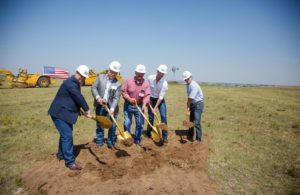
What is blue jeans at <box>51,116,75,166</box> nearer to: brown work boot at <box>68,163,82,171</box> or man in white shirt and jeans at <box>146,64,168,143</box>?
brown work boot at <box>68,163,82,171</box>

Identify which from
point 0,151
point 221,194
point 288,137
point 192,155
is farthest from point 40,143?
point 288,137

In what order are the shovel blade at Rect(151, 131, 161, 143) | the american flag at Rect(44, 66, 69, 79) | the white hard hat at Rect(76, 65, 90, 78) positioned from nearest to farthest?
1. the white hard hat at Rect(76, 65, 90, 78)
2. the shovel blade at Rect(151, 131, 161, 143)
3. the american flag at Rect(44, 66, 69, 79)

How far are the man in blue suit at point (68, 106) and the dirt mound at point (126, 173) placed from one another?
461mm

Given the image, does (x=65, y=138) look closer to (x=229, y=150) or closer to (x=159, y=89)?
(x=159, y=89)

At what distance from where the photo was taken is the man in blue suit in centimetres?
461

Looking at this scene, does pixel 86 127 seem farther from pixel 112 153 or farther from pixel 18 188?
pixel 18 188

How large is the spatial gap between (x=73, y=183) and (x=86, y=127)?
4.71 metres

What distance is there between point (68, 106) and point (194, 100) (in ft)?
11.4

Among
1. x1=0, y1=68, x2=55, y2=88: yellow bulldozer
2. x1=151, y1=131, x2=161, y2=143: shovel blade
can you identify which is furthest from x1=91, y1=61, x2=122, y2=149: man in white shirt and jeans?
x1=0, y1=68, x2=55, y2=88: yellow bulldozer


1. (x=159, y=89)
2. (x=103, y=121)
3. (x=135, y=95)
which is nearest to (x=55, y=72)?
(x=159, y=89)

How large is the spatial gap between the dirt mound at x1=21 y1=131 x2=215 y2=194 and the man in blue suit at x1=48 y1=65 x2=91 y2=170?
1.51ft

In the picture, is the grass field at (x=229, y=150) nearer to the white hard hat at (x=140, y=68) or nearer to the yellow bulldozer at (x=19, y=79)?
the white hard hat at (x=140, y=68)

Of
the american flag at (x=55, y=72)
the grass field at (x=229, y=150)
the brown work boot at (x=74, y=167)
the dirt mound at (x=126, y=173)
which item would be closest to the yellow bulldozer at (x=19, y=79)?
the american flag at (x=55, y=72)

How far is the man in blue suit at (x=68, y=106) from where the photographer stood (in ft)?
15.1
